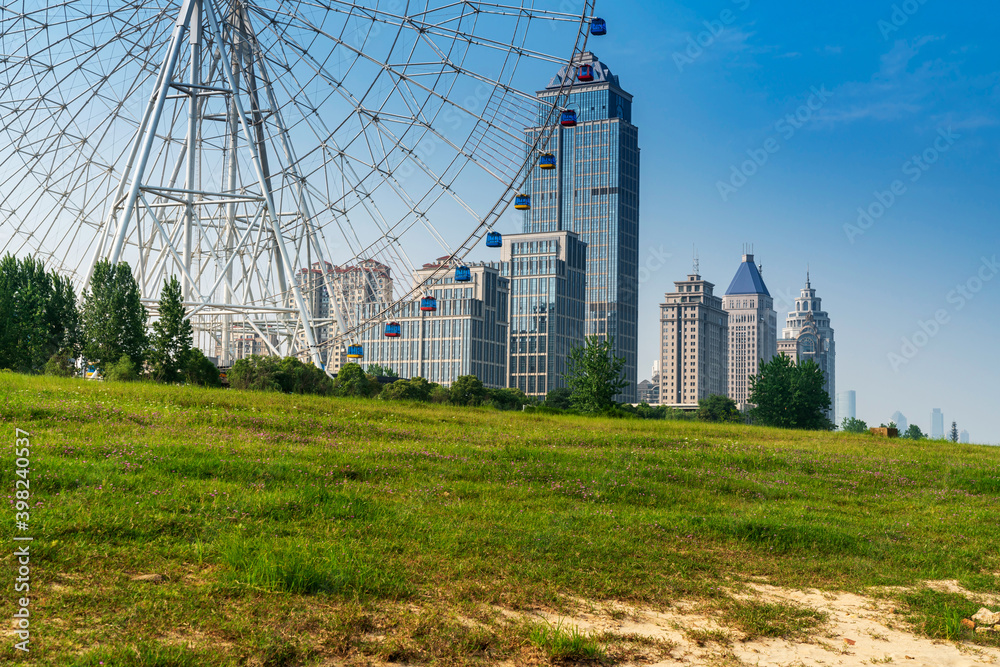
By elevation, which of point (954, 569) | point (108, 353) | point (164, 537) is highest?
point (108, 353)

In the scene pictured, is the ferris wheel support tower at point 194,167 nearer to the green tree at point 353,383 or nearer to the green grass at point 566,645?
the green tree at point 353,383

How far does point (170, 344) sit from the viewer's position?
35.8 meters

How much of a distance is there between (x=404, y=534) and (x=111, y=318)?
2923 cm

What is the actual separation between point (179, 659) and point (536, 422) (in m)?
22.7

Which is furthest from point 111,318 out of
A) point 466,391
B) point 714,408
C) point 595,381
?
point 714,408

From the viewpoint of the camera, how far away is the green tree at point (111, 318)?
35094 millimetres

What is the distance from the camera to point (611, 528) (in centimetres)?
1242

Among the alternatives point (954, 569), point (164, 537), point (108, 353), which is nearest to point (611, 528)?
point (954, 569)

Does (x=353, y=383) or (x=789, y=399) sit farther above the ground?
(x=353, y=383)

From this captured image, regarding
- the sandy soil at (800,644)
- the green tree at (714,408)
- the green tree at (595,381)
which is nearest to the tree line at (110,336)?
the green tree at (595,381)

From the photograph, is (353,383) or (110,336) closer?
(110,336)

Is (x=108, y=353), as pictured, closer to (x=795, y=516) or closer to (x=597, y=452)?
(x=597, y=452)

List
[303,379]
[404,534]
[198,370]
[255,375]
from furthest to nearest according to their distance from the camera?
1. [303,379]
2. [255,375]
3. [198,370]
4. [404,534]

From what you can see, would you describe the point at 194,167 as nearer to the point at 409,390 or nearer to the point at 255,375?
the point at 255,375
